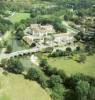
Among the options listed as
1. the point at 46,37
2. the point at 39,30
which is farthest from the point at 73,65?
the point at 39,30

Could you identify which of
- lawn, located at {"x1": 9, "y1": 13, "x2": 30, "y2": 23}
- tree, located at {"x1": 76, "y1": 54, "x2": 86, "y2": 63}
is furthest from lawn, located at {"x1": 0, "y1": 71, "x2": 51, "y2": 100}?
lawn, located at {"x1": 9, "y1": 13, "x2": 30, "y2": 23}

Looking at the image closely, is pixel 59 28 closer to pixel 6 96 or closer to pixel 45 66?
pixel 45 66

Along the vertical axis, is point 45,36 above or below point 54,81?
below

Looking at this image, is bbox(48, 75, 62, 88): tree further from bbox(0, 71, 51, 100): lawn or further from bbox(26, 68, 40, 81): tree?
bbox(26, 68, 40, 81): tree

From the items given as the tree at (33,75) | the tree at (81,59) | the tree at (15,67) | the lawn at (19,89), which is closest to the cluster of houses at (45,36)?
the tree at (81,59)

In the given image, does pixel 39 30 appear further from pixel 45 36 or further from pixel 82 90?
pixel 82 90

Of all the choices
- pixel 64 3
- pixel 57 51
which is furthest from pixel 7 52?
pixel 64 3

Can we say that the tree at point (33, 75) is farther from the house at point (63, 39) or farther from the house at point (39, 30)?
the house at point (39, 30)
